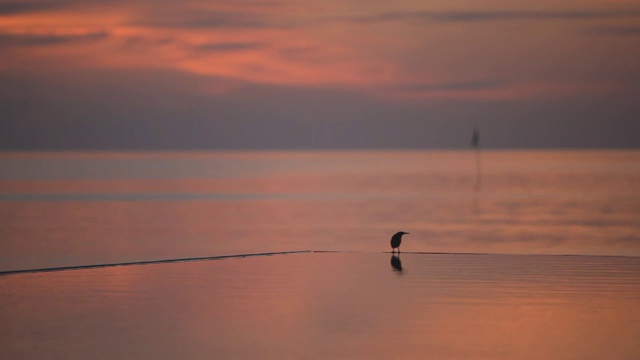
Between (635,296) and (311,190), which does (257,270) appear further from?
(311,190)

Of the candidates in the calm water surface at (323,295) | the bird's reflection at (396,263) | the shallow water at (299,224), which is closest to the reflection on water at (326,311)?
the calm water surface at (323,295)

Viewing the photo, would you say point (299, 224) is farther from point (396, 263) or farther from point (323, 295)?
point (323, 295)

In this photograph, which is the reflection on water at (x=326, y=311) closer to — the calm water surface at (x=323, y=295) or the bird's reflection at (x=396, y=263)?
the calm water surface at (x=323, y=295)

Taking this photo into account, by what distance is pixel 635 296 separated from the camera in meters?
11.1

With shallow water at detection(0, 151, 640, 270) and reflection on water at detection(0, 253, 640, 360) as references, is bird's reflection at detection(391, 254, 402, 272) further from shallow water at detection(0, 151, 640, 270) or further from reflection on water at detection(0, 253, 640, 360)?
shallow water at detection(0, 151, 640, 270)

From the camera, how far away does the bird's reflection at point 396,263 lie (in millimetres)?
13459

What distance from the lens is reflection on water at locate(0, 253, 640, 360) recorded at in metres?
8.62

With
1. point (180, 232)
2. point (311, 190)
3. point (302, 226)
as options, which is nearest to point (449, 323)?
point (180, 232)

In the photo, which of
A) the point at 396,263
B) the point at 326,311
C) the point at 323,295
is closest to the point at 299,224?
the point at 396,263

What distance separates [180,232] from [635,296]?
12701mm

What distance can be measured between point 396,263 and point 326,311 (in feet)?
12.9

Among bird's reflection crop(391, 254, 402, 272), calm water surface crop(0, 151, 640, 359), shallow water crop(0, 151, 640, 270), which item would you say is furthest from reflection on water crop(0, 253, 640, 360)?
shallow water crop(0, 151, 640, 270)

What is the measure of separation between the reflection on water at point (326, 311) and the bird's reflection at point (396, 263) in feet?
0.74

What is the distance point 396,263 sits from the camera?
14094 millimetres
